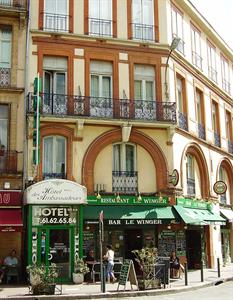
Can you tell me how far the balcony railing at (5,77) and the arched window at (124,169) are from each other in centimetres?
545

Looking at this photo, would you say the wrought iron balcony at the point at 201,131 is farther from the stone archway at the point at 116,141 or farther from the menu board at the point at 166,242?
the menu board at the point at 166,242

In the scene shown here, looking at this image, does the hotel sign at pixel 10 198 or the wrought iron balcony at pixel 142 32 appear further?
the wrought iron balcony at pixel 142 32

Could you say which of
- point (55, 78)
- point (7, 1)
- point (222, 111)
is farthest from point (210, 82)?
point (7, 1)

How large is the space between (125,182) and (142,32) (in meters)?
7.21

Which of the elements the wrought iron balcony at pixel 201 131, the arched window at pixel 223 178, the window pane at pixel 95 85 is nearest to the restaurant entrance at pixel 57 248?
the window pane at pixel 95 85

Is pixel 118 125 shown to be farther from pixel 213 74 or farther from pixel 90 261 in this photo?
pixel 213 74

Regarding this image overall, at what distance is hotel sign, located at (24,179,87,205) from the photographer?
60.5 ft

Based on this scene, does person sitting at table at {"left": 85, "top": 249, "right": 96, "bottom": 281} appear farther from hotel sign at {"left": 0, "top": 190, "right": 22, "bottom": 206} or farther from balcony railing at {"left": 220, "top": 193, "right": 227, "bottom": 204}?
balcony railing at {"left": 220, "top": 193, "right": 227, "bottom": 204}

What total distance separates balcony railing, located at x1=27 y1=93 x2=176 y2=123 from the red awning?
4.21 m

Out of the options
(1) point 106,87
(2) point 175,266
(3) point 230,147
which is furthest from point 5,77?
(3) point 230,147

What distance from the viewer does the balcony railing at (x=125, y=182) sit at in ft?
68.0

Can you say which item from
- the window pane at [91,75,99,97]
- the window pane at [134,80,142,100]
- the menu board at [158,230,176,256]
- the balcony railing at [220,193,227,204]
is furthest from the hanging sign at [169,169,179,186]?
the balcony railing at [220,193,227,204]

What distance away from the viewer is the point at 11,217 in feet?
60.4

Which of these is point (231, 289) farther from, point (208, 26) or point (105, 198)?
point (208, 26)
